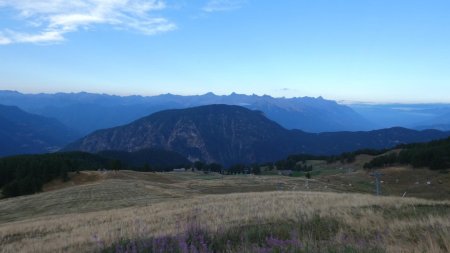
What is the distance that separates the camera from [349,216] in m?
10.6

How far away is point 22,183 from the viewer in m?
73.0

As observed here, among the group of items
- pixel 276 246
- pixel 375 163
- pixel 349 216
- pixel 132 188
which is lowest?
pixel 375 163

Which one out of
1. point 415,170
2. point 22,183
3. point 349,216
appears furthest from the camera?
point 415,170

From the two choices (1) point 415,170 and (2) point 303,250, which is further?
(1) point 415,170

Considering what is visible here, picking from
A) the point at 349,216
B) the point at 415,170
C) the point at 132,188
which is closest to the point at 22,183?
the point at 132,188

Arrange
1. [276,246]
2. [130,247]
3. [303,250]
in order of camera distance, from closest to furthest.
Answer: [303,250], [276,246], [130,247]

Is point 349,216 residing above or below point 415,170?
above

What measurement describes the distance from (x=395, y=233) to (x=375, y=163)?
12243cm

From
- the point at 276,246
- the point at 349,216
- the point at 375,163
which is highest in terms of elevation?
the point at 276,246

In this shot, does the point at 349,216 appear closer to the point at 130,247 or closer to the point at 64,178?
the point at 130,247

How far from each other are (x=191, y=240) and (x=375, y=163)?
124441 millimetres

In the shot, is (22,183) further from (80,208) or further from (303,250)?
(303,250)

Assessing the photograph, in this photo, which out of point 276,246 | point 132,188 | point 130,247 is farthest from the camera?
point 132,188

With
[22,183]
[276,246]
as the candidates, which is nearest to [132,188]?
[22,183]
